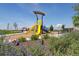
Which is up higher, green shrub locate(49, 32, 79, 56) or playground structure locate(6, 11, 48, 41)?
playground structure locate(6, 11, 48, 41)

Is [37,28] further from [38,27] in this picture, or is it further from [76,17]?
[76,17]

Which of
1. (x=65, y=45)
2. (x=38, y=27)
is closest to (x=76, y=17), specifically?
(x=65, y=45)

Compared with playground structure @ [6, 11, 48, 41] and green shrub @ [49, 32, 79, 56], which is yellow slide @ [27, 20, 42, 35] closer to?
playground structure @ [6, 11, 48, 41]

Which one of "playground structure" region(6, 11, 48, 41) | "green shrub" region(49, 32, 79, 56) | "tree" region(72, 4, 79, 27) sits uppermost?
"tree" region(72, 4, 79, 27)

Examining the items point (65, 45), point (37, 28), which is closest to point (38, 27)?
point (37, 28)

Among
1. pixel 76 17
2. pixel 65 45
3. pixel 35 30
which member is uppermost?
pixel 76 17

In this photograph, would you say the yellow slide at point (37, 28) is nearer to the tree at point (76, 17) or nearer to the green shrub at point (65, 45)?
the green shrub at point (65, 45)

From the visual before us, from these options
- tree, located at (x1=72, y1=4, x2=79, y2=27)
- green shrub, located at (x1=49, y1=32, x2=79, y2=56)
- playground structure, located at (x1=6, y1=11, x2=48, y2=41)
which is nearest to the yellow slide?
playground structure, located at (x1=6, y1=11, x2=48, y2=41)

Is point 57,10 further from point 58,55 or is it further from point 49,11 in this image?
point 58,55

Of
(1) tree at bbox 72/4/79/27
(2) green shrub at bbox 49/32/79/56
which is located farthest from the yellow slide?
(1) tree at bbox 72/4/79/27

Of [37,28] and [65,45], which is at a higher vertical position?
[37,28]

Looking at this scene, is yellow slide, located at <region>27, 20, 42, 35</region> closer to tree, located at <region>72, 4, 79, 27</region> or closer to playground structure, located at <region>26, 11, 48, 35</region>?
playground structure, located at <region>26, 11, 48, 35</region>

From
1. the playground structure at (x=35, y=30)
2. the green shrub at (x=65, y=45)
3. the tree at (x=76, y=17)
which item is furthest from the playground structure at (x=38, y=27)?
Result: the tree at (x=76, y=17)

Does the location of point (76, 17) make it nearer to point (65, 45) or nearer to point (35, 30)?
point (65, 45)
